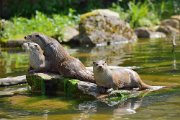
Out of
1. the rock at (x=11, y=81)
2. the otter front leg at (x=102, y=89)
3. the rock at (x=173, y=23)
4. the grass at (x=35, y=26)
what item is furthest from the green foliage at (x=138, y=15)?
the otter front leg at (x=102, y=89)

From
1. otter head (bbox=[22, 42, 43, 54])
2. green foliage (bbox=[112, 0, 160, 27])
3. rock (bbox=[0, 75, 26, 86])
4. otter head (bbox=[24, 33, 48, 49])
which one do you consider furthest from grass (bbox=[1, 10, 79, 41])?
otter head (bbox=[22, 42, 43, 54])

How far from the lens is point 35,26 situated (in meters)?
22.0

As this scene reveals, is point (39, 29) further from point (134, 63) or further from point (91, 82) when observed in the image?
point (91, 82)

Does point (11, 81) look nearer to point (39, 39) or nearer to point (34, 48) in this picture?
point (34, 48)

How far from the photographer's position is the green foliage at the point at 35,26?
20.8m

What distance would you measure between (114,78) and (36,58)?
1812mm

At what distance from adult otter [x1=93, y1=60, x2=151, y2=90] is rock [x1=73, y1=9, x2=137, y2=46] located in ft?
36.0

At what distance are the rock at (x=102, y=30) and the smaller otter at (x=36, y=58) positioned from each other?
33.5 ft

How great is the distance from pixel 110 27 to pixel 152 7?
6842 millimetres

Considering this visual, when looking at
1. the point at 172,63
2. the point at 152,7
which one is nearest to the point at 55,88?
the point at 172,63

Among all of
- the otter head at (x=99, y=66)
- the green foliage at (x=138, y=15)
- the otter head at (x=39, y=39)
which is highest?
the green foliage at (x=138, y=15)

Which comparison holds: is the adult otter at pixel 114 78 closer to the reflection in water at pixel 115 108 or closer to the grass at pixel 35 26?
the reflection in water at pixel 115 108

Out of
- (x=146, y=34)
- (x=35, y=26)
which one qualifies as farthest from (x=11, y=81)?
(x=146, y=34)

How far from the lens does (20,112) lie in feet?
25.6
